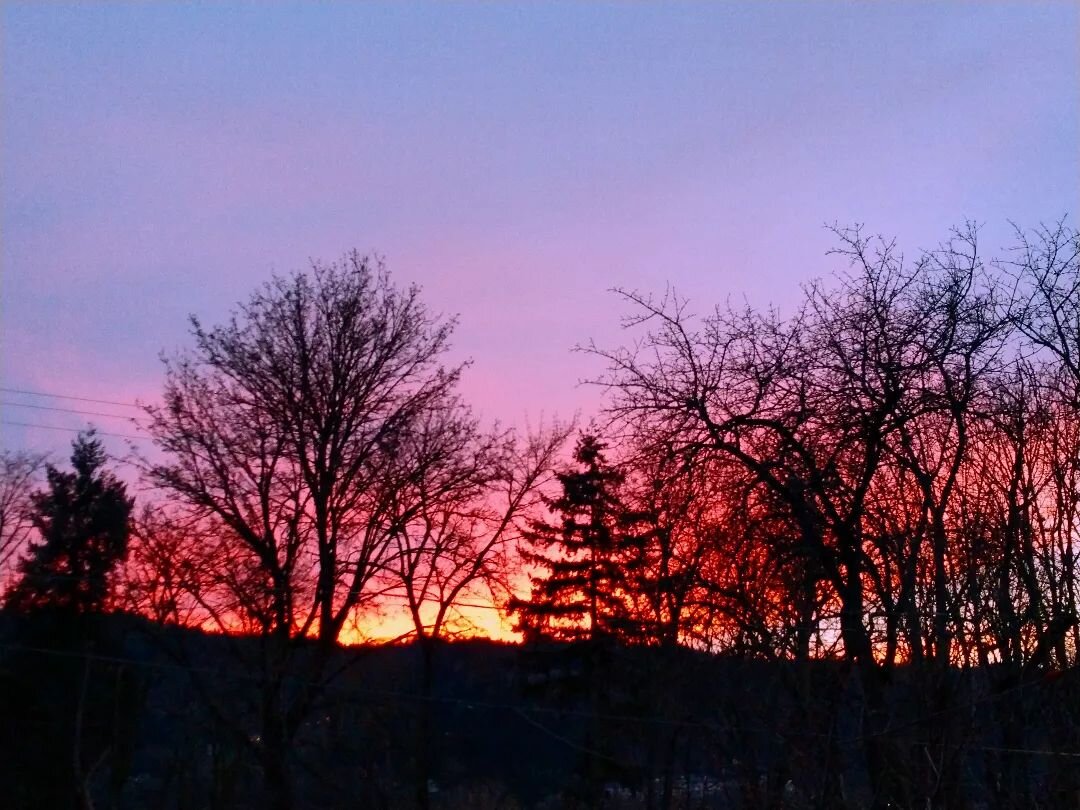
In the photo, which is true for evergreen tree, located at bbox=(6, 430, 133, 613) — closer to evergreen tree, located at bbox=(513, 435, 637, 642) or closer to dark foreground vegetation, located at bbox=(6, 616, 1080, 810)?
dark foreground vegetation, located at bbox=(6, 616, 1080, 810)

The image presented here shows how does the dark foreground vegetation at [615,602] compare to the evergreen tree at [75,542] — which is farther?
the evergreen tree at [75,542]

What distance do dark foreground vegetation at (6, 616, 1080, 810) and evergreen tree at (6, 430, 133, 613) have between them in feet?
Result: 3.16

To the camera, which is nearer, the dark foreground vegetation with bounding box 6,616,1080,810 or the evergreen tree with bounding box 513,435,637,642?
the dark foreground vegetation with bounding box 6,616,1080,810

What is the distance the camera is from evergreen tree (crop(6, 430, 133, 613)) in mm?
31422

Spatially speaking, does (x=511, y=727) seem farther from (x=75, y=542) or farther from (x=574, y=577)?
(x=75, y=542)

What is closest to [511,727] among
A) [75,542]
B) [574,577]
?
[574,577]

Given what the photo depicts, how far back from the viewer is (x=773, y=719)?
Result: 1633 centimetres

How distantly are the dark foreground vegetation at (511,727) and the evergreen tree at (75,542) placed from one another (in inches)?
37.9

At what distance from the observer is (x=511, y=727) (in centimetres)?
5238

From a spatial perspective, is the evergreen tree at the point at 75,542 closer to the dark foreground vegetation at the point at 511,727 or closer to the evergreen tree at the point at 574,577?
the dark foreground vegetation at the point at 511,727

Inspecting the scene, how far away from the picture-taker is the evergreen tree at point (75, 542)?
31.4m

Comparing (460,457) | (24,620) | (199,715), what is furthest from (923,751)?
(24,620)

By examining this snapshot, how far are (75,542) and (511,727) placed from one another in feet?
83.5

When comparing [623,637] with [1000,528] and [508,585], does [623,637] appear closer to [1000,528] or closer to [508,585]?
[508,585]
